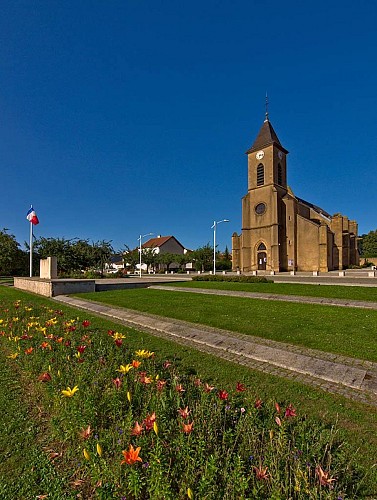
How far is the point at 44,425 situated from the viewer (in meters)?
3.22

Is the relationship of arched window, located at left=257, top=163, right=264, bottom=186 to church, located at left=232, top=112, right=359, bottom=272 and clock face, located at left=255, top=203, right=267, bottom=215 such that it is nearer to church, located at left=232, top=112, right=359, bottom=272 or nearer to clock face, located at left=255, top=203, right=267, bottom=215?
church, located at left=232, top=112, right=359, bottom=272

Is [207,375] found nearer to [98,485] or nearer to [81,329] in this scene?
[98,485]

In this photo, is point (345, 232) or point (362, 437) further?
point (345, 232)

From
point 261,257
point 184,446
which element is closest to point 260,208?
point 261,257

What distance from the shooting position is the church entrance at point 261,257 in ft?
157

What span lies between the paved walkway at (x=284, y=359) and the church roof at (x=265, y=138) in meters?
48.8

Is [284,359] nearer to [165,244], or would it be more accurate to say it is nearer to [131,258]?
[131,258]

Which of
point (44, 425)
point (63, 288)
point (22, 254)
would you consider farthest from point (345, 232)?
point (44, 425)

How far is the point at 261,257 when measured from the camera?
48.4 meters

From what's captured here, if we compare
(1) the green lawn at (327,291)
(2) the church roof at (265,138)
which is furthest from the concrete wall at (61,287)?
(2) the church roof at (265,138)

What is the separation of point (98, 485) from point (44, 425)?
159 cm

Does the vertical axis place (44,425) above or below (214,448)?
below

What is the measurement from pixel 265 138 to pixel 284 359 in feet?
173

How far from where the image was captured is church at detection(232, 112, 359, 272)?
147 feet
